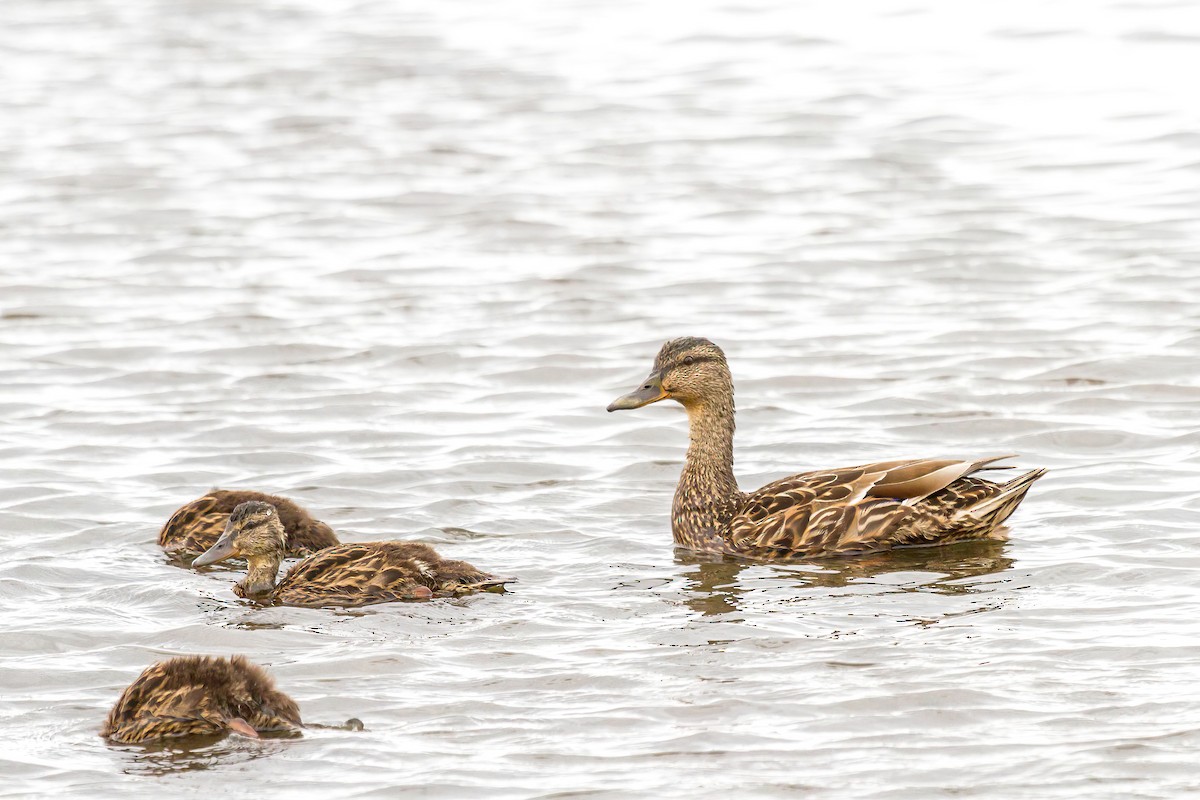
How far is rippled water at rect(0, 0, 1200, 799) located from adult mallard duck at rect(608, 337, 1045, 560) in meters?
0.17

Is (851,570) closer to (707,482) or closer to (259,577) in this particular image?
(707,482)

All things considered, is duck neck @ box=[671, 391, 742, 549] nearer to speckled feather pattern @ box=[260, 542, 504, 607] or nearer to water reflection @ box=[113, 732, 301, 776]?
speckled feather pattern @ box=[260, 542, 504, 607]

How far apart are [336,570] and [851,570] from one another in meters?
2.47

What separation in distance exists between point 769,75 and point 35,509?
14.8m

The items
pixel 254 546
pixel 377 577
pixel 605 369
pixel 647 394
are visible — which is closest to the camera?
pixel 377 577

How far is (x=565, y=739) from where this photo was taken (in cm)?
779

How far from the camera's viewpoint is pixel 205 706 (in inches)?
308

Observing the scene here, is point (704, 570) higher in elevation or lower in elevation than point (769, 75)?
lower

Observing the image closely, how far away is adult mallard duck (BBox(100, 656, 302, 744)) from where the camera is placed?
307 inches

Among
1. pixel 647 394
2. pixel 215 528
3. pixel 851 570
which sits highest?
pixel 647 394

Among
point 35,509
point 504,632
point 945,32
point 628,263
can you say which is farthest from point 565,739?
point 945,32

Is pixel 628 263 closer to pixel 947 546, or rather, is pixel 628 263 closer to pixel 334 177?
pixel 334 177

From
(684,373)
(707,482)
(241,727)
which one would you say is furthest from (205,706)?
(684,373)

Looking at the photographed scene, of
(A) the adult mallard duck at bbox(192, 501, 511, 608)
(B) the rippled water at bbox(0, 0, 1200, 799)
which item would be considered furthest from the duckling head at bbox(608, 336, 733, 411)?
(A) the adult mallard duck at bbox(192, 501, 511, 608)
